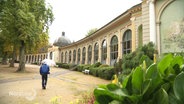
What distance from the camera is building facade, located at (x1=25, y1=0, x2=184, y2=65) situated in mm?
11555

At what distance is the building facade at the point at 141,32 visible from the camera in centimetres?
1155

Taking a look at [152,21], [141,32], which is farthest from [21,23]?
[152,21]

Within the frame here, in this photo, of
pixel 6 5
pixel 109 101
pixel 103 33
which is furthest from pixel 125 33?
pixel 109 101

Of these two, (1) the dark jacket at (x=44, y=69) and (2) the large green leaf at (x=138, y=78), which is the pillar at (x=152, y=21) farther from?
(2) the large green leaf at (x=138, y=78)

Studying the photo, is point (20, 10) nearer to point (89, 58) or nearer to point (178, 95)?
point (89, 58)

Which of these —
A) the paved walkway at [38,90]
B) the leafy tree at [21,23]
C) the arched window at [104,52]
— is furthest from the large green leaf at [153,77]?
the arched window at [104,52]

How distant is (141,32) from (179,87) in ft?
51.3

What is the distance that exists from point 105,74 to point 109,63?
546 cm

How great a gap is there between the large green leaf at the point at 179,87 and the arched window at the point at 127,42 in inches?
698

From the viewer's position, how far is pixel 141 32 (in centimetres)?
1600

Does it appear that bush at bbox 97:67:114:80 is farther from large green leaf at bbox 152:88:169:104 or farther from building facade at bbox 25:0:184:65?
large green leaf at bbox 152:88:169:104

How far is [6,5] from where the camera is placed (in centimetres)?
1833

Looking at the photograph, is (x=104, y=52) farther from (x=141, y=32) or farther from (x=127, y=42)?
(x=141, y=32)

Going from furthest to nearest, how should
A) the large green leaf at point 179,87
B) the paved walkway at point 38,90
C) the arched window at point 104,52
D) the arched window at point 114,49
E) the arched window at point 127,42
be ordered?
the arched window at point 104,52 → the arched window at point 114,49 → the arched window at point 127,42 → the paved walkway at point 38,90 → the large green leaf at point 179,87
